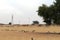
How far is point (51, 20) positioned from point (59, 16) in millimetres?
2876

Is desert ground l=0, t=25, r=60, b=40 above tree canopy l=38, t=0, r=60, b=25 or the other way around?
the other way around

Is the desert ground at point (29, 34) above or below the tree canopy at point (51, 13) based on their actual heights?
below

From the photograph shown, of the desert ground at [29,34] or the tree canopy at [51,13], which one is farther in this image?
the tree canopy at [51,13]

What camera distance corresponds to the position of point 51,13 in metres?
59.3

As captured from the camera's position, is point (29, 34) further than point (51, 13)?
No

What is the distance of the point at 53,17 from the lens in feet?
194

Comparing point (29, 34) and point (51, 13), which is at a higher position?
point (51, 13)

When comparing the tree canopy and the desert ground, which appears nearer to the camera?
the desert ground

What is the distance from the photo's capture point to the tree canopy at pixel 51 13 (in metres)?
59.3

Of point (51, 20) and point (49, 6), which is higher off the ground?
point (49, 6)

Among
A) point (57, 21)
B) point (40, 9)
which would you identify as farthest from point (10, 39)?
point (40, 9)

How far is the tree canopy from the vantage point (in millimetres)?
59281

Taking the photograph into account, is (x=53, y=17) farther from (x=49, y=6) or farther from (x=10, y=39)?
(x=10, y=39)

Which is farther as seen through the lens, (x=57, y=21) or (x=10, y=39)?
(x=57, y=21)
